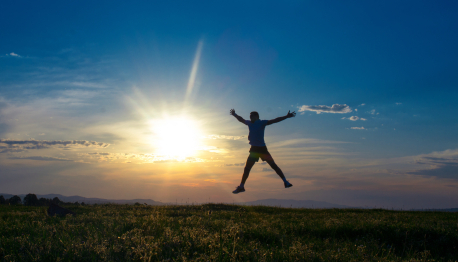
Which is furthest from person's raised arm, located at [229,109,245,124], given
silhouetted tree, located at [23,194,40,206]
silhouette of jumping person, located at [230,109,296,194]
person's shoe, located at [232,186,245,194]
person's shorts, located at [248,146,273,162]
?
silhouetted tree, located at [23,194,40,206]

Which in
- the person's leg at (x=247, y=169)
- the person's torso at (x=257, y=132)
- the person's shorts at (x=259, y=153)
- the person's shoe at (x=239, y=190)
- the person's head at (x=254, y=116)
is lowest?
the person's shoe at (x=239, y=190)

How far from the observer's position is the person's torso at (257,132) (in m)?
11.1

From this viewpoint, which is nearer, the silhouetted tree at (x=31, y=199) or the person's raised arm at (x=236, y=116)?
the person's raised arm at (x=236, y=116)

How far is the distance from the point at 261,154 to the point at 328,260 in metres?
6.21

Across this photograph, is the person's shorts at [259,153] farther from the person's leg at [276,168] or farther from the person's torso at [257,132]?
the person's leg at [276,168]

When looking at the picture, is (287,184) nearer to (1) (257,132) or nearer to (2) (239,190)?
(2) (239,190)

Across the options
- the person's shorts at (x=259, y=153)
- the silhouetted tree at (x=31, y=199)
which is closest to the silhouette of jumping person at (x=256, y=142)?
the person's shorts at (x=259, y=153)

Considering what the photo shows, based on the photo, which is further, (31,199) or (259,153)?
(31,199)

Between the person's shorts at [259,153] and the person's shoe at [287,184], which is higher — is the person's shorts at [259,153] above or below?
above

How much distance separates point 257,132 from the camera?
438 inches

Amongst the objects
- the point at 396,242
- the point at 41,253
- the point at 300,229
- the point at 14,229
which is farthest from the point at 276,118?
the point at 14,229

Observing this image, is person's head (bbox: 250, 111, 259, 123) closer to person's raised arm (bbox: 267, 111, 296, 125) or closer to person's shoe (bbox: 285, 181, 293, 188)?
person's raised arm (bbox: 267, 111, 296, 125)

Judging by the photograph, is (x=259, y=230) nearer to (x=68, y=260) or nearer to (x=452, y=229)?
(x=68, y=260)

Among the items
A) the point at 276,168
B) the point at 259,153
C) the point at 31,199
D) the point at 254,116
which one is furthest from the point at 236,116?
the point at 31,199
